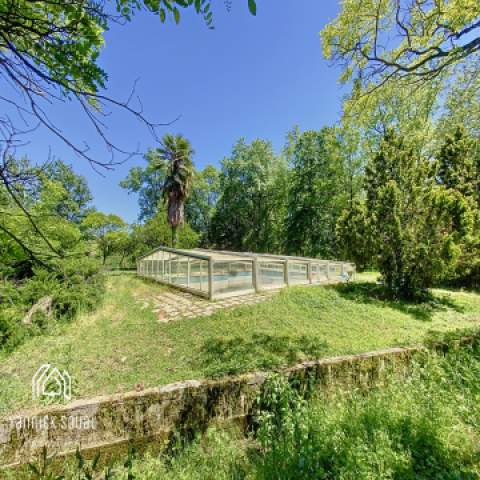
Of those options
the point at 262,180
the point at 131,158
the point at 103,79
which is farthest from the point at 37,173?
the point at 262,180

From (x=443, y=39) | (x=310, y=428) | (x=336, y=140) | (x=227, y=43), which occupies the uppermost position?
(x=336, y=140)

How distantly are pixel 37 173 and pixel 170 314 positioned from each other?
18.4 feet

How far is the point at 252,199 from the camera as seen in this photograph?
2397 centimetres

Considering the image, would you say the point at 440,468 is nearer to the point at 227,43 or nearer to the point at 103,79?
the point at 103,79

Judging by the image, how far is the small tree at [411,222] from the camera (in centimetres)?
707

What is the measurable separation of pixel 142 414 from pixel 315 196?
20942 millimetres

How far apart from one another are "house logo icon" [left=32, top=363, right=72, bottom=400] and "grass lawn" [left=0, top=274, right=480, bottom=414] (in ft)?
0.33

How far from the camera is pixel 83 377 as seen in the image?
138 inches

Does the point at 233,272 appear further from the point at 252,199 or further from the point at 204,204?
the point at 204,204

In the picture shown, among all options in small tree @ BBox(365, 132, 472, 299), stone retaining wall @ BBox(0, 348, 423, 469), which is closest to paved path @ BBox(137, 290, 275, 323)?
stone retaining wall @ BBox(0, 348, 423, 469)

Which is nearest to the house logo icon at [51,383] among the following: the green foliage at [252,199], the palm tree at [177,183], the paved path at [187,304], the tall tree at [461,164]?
the paved path at [187,304]

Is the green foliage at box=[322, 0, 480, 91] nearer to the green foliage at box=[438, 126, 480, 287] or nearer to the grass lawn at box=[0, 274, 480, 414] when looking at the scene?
the grass lawn at box=[0, 274, 480, 414]

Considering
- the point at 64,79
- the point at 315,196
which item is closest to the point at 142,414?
the point at 64,79

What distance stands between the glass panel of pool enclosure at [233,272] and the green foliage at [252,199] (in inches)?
Result: 486
